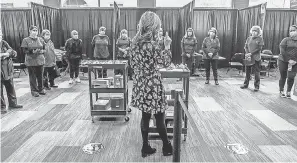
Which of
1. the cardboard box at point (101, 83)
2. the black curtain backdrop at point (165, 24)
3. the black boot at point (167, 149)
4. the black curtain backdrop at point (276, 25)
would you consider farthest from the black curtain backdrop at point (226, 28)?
the black boot at point (167, 149)

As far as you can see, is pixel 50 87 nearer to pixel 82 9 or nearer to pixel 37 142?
pixel 37 142

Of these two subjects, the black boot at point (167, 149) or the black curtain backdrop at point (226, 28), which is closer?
the black boot at point (167, 149)

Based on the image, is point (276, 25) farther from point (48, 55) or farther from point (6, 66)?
point (6, 66)

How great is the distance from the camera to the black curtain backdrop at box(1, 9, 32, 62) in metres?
9.44

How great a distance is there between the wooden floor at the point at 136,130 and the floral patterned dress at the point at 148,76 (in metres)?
0.52

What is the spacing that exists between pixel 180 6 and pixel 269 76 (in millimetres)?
3989

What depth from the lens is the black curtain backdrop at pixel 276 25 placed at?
9828 millimetres

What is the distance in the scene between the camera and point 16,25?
9.56 m

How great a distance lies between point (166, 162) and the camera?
2.78 meters

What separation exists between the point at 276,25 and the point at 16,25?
32.8ft

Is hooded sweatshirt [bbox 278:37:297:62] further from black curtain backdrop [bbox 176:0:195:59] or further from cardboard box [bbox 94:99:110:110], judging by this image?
cardboard box [bbox 94:99:110:110]

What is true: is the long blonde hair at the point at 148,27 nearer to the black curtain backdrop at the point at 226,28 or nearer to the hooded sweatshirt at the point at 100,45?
the hooded sweatshirt at the point at 100,45

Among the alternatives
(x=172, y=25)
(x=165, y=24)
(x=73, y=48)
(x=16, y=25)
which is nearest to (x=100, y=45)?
(x=73, y=48)

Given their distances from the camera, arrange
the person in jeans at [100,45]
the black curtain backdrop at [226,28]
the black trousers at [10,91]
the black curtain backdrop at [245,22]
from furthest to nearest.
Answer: the black curtain backdrop at [226,28], the black curtain backdrop at [245,22], the person in jeans at [100,45], the black trousers at [10,91]
